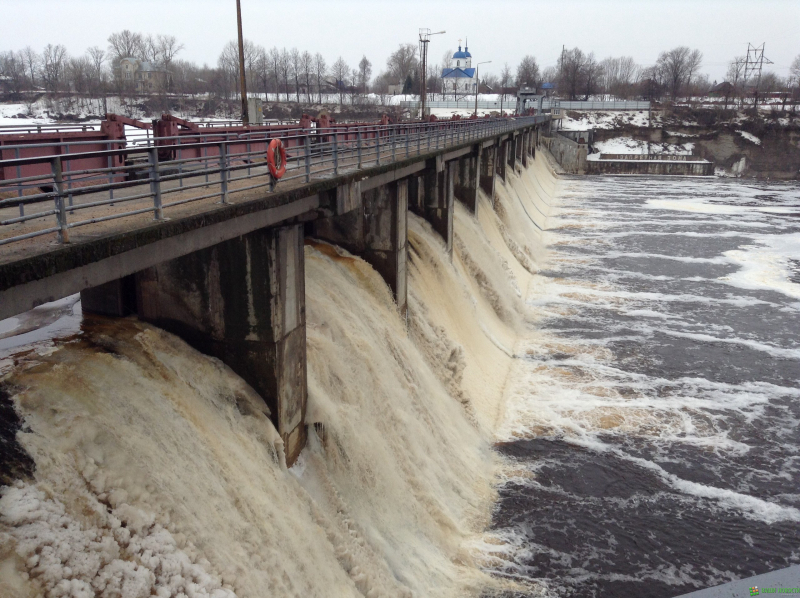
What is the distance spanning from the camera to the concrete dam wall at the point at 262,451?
6.28 m

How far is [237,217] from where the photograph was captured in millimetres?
8594

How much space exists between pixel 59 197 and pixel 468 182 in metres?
22.4

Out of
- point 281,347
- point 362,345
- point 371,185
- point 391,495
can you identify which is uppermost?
point 371,185

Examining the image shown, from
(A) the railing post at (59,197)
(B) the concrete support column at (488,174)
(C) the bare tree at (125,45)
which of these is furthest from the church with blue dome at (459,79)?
(A) the railing post at (59,197)

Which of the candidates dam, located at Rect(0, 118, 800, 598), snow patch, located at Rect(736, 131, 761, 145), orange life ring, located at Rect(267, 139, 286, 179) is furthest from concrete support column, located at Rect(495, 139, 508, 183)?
snow patch, located at Rect(736, 131, 761, 145)

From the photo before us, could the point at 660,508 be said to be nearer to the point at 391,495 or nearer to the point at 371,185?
the point at 391,495

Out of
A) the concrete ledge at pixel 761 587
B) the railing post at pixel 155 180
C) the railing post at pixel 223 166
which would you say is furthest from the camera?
the railing post at pixel 223 166

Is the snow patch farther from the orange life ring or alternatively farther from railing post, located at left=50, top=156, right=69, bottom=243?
railing post, located at left=50, top=156, right=69, bottom=243

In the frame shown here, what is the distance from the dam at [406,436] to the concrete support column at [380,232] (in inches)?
2.0

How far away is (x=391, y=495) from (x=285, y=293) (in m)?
3.71

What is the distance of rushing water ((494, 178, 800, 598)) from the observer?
1166cm

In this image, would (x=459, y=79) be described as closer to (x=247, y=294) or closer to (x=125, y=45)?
(x=125, y=45)

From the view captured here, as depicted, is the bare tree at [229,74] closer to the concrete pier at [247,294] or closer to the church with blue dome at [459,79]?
the church with blue dome at [459,79]

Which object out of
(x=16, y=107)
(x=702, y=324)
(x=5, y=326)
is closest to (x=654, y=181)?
(x=702, y=324)
